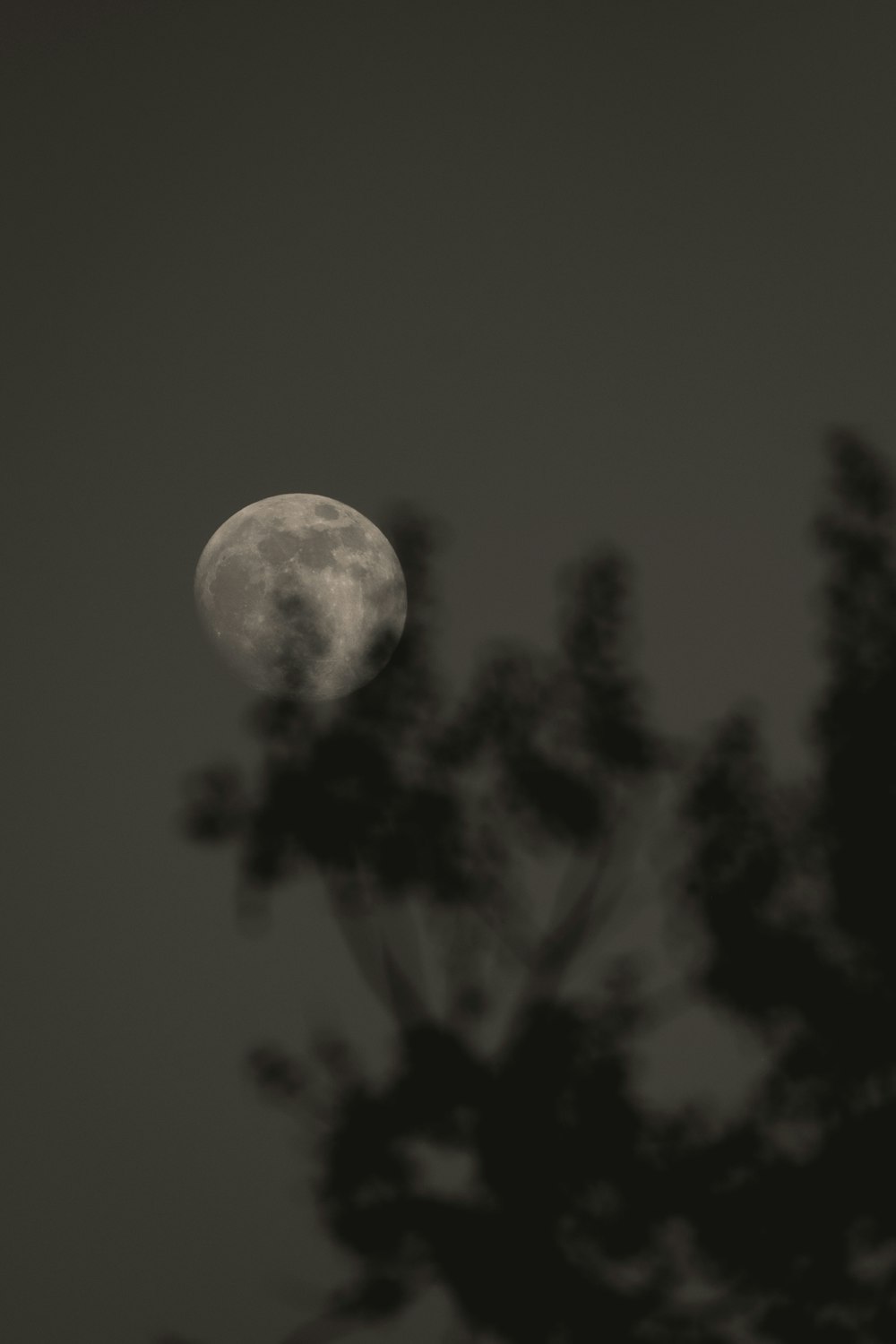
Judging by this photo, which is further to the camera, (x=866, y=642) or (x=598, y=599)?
(x=598, y=599)

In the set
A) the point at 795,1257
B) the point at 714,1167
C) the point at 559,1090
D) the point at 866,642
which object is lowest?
the point at 795,1257

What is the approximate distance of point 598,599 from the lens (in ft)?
29.3

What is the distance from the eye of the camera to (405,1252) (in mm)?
7762

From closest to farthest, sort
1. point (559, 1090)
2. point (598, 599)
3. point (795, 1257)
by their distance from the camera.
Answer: point (795, 1257), point (559, 1090), point (598, 599)

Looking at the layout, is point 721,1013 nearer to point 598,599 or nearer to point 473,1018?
point 473,1018

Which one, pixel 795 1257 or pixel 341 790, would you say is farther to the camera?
pixel 341 790

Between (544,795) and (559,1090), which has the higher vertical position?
(544,795)

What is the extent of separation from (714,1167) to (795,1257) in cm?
62

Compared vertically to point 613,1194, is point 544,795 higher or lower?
higher

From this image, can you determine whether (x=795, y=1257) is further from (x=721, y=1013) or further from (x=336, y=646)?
(x=336, y=646)

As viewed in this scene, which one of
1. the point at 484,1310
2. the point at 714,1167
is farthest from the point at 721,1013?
the point at 484,1310

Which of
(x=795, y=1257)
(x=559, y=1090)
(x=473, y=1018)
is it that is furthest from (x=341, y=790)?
(x=795, y=1257)

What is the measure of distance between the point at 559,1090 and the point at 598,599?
121 inches

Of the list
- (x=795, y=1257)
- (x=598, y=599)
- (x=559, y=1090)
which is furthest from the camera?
(x=598, y=599)
